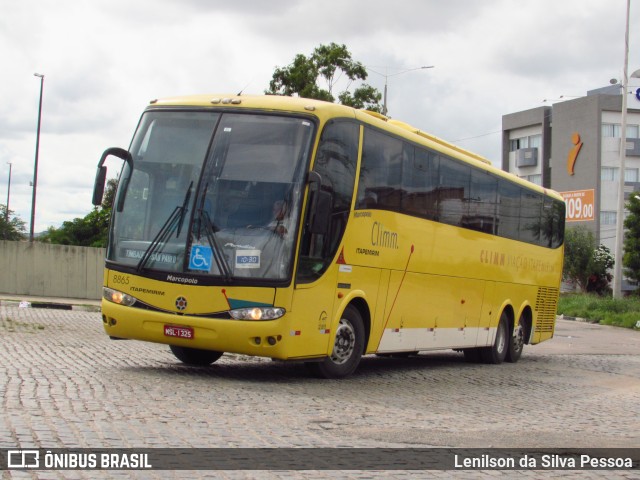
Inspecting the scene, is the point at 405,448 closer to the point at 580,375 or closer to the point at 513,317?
the point at 580,375

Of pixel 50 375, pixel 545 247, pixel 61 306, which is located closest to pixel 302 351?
pixel 50 375

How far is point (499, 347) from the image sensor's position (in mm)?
19719

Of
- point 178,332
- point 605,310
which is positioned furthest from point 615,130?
point 178,332

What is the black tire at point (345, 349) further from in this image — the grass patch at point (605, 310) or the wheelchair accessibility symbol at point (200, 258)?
the grass patch at point (605, 310)

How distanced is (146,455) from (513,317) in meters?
14.5

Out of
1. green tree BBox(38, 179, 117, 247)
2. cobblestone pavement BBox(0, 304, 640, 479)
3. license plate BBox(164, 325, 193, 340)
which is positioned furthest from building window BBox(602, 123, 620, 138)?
license plate BBox(164, 325, 193, 340)

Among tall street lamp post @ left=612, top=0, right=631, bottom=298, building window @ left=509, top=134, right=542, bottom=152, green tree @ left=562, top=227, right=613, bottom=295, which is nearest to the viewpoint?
tall street lamp post @ left=612, top=0, right=631, bottom=298

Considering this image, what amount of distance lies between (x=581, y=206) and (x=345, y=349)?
63.1 metres

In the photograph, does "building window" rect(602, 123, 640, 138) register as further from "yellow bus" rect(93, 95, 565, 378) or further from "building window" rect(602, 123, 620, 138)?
"yellow bus" rect(93, 95, 565, 378)

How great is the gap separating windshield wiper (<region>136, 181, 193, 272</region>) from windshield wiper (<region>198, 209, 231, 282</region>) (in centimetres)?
26

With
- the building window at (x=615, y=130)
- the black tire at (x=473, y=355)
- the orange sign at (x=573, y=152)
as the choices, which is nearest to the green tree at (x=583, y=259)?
the orange sign at (x=573, y=152)

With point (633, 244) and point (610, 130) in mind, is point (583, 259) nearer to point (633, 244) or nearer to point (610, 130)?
point (633, 244)

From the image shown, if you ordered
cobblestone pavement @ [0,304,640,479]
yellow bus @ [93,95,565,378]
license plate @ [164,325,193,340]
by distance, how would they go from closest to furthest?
cobblestone pavement @ [0,304,640,479], yellow bus @ [93,95,565,378], license plate @ [164,325,193,340]

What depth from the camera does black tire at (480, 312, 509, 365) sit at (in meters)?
19.4
